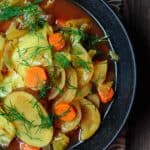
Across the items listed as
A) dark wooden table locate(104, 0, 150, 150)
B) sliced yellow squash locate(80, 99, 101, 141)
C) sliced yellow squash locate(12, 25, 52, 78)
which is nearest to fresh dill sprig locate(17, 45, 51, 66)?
sliced yellow squash locate(12, 25, 52, 78)

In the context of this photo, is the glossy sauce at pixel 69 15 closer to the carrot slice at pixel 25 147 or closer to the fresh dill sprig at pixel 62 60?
the carrot slice at pixel 25 147

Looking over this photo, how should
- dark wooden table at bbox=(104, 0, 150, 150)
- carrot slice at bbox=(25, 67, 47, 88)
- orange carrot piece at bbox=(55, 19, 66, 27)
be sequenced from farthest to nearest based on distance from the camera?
1. dark wooden table at bbox=(104, 0, 150, 150)
2. orange carrot piece at bbox=(55, 19, 66, 27)
3. carrot slice at bbox=(25, 67, 47, 88)

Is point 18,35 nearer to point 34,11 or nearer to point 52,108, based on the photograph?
point 34,11

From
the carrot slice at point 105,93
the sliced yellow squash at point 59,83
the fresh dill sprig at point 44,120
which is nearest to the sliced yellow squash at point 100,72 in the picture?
the carrot slice at point 105,93

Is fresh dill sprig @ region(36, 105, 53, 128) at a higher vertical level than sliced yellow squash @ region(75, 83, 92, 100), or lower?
lower

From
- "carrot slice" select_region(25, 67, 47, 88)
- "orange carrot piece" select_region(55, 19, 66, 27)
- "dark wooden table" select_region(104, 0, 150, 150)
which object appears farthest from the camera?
"dark wooden table" select_region(104, 0, 150, 150)

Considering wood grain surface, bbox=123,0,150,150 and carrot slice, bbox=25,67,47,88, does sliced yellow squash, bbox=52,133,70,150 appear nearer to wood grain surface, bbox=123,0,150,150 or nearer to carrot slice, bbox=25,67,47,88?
carrot slice, bbox=25,67,47,88

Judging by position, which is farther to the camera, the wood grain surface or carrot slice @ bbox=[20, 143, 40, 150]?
the wood grain surface
